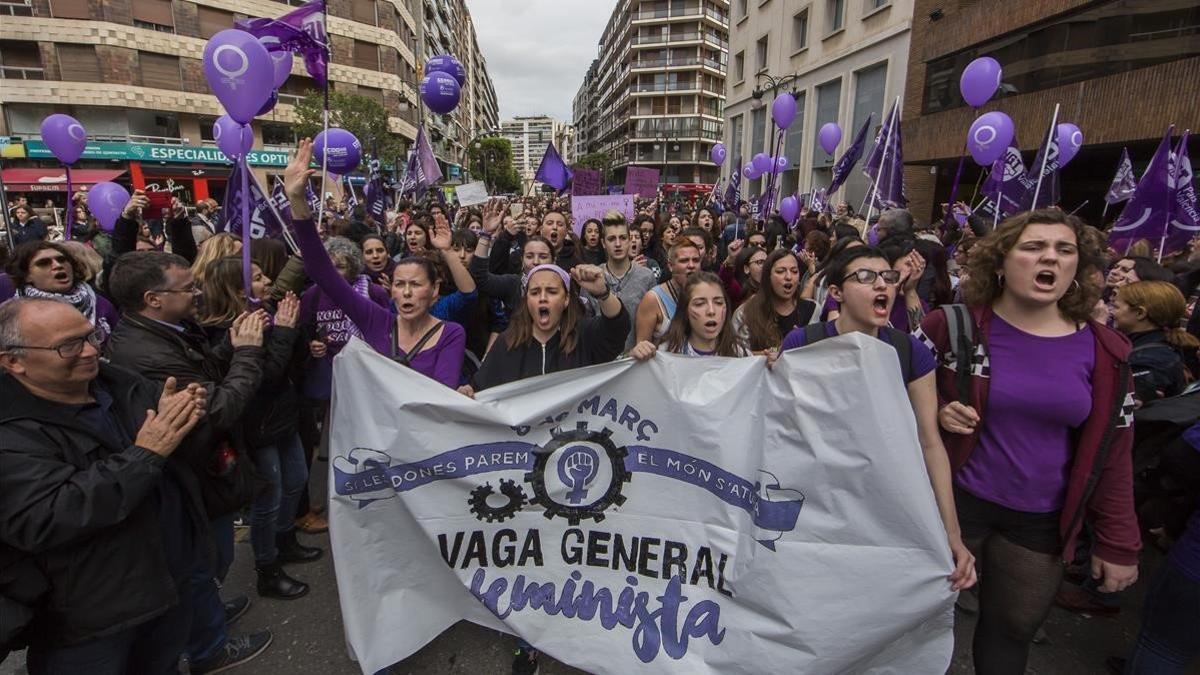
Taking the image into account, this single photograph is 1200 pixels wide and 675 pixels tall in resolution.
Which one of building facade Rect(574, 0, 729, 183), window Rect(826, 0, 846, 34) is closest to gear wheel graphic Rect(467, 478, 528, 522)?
window Rect(826, 0, 846, 34)

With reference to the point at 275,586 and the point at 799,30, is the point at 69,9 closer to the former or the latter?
the point at 799,30

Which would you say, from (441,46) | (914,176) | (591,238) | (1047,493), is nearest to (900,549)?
(1047,493)

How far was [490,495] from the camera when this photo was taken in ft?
8.23

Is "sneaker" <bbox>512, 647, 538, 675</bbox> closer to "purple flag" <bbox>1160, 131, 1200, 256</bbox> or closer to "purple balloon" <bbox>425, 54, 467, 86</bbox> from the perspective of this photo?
"purple flag" <bbox>1160, 131, 1200, 256</bbox>

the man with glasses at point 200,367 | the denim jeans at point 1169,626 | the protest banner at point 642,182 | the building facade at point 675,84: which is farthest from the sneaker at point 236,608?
the building facade at point 675,84

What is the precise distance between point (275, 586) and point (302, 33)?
426 centimetres

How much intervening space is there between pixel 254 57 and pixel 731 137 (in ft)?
108

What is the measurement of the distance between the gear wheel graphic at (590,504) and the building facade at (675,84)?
60.6m

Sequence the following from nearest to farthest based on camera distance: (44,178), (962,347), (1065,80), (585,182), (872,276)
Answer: (962,347), (872,276), (585,182), (1065,80), (44,178)

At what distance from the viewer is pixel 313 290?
355 cm

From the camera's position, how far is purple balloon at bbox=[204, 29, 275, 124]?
3.59m


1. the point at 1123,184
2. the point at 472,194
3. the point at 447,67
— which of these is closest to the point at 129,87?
the point at 447,67

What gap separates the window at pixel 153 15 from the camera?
27.1m

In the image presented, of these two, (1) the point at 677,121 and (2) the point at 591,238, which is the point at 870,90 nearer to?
(2) the point at 591,238
